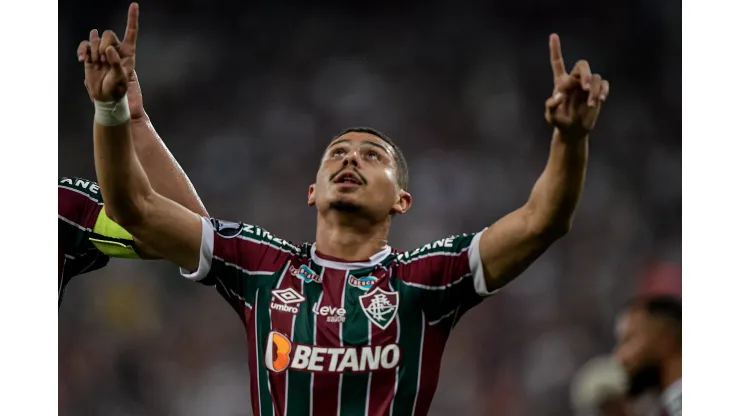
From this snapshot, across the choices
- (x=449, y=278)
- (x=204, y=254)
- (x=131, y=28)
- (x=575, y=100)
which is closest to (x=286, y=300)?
(x=204, y=254)

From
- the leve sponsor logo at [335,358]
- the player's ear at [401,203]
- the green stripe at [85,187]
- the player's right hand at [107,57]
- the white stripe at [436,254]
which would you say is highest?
the player's right hand at [107,57]

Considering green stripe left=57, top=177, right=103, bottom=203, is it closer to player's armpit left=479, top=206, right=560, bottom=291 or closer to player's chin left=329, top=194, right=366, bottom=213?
player's chin left=329, top=194, right=366, bottom=213

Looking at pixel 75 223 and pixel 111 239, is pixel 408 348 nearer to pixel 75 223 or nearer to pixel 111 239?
pixel 111 239

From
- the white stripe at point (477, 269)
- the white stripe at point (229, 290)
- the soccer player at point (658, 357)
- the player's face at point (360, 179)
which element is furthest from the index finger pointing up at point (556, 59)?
the soccer player at point (658, 357)

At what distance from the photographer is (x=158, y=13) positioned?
16.7ft

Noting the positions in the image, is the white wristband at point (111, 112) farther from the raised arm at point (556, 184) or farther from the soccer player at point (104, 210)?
the raised arm at point (556, 184)

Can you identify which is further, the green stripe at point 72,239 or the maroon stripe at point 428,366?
the green stripe at point 72,239

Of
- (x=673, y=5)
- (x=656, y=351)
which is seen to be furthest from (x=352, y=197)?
(x=673, y=5)

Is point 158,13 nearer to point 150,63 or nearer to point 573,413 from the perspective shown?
point 150,63

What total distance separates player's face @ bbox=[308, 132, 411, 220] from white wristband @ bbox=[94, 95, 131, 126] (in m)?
0.74

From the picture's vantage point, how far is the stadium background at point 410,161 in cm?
508

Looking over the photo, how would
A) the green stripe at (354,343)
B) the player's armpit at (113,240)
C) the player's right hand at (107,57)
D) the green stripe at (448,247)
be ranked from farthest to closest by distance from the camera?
the player's armpit at (113,240) → the green stripe at (448,247) → the green stripe at (354,343) → the player's right hand at (107,57)

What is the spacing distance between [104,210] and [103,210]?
0.09m

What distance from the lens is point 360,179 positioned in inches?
119
